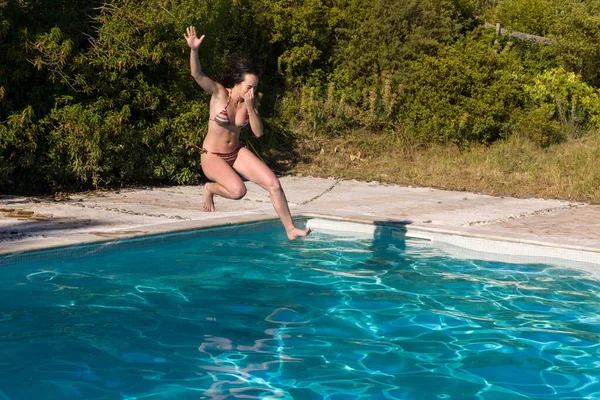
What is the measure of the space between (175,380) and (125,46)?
7888 mm

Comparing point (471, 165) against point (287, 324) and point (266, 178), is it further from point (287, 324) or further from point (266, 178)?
point (287, 324)

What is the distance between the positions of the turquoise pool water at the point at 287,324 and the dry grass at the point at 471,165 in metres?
4.65

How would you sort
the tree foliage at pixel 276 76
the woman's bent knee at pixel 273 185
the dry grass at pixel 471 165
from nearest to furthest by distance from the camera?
the woman's bent knee at pixel 273 185
the tree foliage at pixel 276 76
the dry grass at pixel 471 165

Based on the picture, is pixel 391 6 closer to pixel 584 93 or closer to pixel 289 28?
pixel 289 28

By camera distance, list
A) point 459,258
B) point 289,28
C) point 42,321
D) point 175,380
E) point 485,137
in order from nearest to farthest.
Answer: point 175,380, point 42,321, point 459,258, point 485,137, point 289,28

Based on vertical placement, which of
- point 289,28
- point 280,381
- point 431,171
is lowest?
point 280,381

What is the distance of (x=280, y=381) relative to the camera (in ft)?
15.5

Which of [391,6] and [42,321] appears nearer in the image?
[42,321]

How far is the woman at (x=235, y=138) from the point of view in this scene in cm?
655

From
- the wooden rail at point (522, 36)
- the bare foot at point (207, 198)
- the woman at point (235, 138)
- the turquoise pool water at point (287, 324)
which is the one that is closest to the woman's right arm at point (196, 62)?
the woman at point (235, 138)

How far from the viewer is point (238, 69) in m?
6.58

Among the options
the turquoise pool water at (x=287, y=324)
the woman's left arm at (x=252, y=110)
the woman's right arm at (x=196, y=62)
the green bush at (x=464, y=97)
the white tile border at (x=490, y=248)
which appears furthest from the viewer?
the green bush at (x=464, y=97)

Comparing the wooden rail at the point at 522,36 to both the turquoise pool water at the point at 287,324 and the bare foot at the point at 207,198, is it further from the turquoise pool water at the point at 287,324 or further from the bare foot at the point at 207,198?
the bare foot at the point at 207,198

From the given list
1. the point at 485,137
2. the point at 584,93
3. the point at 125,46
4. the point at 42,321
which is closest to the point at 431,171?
the point at 485,137
